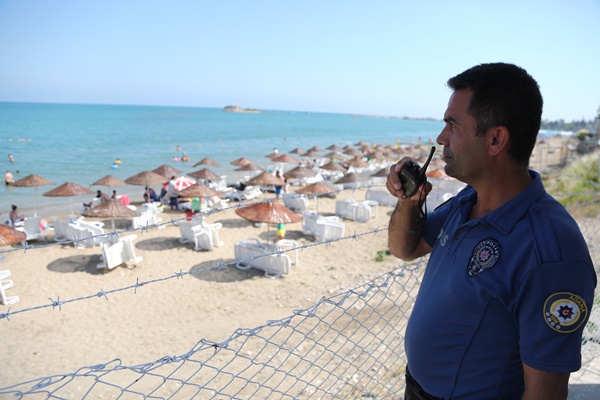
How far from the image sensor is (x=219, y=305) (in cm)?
709

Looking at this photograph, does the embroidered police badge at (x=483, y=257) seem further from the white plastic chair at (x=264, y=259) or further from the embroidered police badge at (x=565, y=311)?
the white plastic chair at (x=264, y=259)

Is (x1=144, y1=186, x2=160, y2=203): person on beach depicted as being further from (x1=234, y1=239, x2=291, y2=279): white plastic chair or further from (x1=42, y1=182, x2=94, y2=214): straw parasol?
(x1=234, y1=239, x2=291, y2=279): white plastic chair

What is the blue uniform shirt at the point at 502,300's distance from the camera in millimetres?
1052

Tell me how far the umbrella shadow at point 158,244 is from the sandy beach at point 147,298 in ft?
0.09

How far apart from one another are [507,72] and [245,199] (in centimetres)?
1597

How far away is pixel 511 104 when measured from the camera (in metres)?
1.23

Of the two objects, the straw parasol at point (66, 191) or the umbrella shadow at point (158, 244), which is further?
the straw parasol at point (66, 191)

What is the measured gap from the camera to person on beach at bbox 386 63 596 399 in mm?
1057

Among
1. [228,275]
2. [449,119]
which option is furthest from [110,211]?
[449,119]

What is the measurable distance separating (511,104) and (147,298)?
733 centimetres

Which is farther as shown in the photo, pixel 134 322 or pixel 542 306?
pixel 134 322

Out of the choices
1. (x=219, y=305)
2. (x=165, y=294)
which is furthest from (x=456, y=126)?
(x=165, y=294)

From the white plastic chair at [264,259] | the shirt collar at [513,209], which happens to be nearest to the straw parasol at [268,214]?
the white plastic chair at [264,259]

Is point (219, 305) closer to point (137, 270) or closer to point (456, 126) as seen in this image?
point (137, 270)
